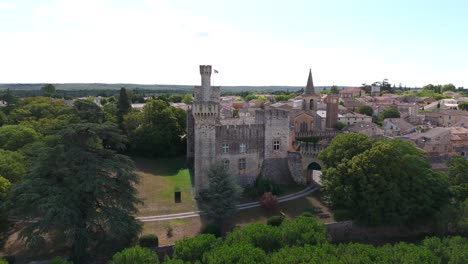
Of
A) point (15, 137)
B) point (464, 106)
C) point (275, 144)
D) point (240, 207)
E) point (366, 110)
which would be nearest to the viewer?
point (240, 207)

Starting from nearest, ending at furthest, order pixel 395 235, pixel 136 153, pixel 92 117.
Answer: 1. pixel 92 117
2. pixel 395 235
3. pixel 136 153

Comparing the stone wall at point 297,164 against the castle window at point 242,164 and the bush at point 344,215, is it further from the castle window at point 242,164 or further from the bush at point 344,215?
the bush at point 344,215

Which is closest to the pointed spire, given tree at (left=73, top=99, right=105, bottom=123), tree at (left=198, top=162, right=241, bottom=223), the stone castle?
the stone castle

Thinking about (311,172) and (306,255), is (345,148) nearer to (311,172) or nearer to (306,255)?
(311,172)

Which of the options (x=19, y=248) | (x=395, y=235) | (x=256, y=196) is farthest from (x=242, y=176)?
(x=19, y=248)

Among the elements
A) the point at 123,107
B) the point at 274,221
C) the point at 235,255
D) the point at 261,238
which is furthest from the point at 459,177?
the point at 123,107

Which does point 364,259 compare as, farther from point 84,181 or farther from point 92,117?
point 92,117

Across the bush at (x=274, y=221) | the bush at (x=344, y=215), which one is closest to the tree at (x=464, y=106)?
the bush at (x=344, y=215)
